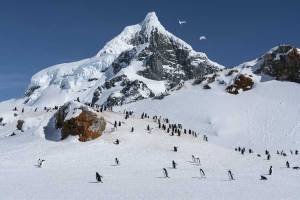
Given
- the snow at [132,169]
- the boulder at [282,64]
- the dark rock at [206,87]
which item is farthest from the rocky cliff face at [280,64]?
the snow at [132,169]

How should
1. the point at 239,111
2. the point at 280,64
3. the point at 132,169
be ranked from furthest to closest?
the point at 280,64 < the point at 239,111 < the point at 132,169

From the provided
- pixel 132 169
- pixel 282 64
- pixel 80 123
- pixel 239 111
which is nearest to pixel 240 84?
pixel 282 64

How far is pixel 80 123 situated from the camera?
7619 cm

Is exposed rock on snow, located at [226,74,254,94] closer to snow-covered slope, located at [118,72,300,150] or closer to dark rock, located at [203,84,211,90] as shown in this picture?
snow-covered slope, located at [118,72,300,150]

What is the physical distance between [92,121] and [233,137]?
38.5m

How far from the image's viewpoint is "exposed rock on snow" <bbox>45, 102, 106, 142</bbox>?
7531 cm

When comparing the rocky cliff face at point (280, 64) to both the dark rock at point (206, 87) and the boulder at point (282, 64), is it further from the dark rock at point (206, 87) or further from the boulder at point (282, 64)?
the dark rock at point (206, 87)

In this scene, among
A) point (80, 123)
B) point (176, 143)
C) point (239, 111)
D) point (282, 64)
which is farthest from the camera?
A: point (282, 64)

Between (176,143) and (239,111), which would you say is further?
(239,111)

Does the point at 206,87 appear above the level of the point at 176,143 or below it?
above

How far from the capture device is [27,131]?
8375 cm

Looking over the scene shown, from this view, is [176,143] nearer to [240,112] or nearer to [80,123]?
[80,123]

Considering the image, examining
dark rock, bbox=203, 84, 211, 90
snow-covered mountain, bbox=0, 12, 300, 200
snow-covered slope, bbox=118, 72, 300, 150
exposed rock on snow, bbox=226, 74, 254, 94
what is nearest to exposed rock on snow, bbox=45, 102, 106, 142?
snow-covered mountain, bbox=0, 12, 300, 200

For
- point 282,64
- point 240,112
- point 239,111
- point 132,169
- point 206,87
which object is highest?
point 282,64
